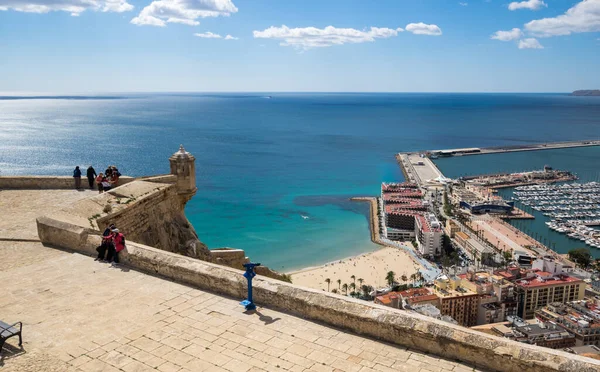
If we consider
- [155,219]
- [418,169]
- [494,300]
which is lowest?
[494,300]

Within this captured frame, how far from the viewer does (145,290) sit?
7.24 meters

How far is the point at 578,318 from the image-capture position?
33750 mm

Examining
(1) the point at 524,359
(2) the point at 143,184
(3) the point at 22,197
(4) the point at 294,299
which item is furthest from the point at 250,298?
(3) the point at 22,197

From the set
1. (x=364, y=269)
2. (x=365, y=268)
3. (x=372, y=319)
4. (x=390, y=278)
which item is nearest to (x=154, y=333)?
(x=372, y=319)

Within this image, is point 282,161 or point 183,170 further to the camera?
point 282,161

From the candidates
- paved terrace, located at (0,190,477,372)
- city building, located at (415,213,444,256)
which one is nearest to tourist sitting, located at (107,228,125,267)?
paved terrace, located at (0,190,477,372)

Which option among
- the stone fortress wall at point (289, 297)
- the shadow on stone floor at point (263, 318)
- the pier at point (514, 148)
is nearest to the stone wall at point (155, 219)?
the stone fortress wall at point (289, 297)

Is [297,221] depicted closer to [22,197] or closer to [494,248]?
[494,248]

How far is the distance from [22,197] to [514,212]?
64.3 metres

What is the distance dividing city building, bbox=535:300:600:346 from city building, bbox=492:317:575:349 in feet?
2.33

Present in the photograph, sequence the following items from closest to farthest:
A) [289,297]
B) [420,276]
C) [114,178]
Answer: [289,297]
[114,178]
[420,276]

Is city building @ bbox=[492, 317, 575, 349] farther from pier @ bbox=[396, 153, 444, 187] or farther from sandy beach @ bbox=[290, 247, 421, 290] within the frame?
pier @ bbox=[396, 153, 444, 187]

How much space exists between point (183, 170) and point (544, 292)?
35570 mm

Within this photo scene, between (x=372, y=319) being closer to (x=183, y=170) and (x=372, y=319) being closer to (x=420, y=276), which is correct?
(x=183, y=170)
